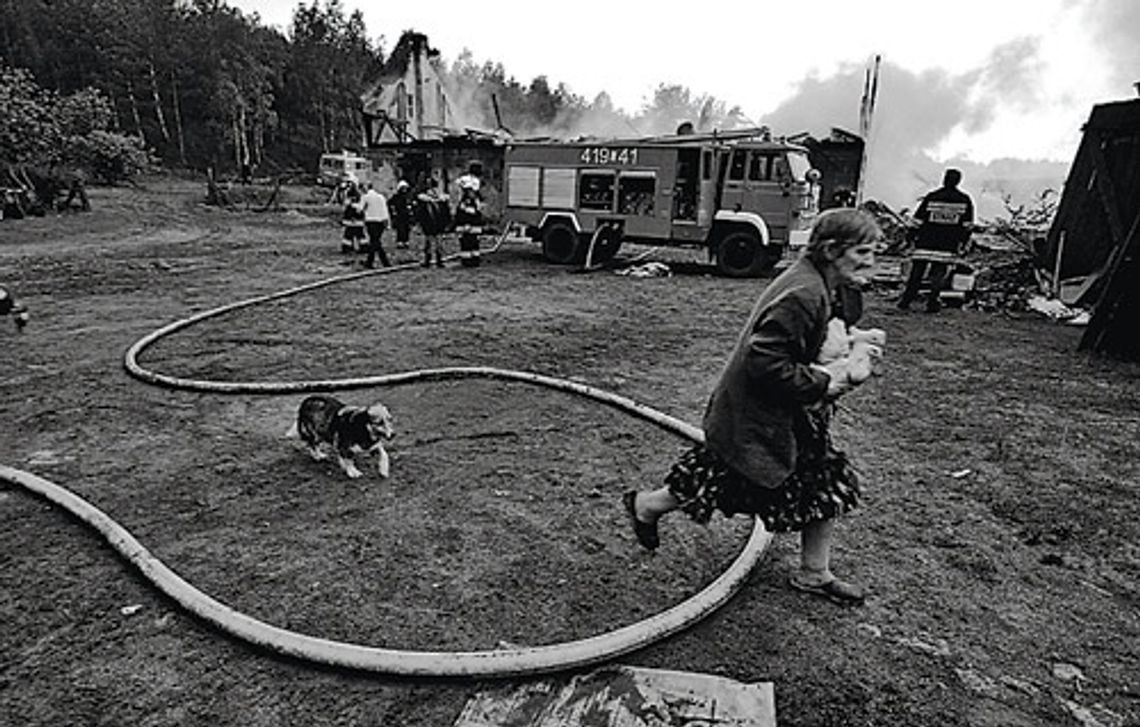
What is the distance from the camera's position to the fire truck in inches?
511

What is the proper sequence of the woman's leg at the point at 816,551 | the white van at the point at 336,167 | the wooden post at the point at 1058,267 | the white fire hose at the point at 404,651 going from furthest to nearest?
1. the white van at the point at 336,167
2. the wooden post at the point at 1058,267
3. the woman's leg at the point at 816,551
4. the white fire hose at the point at 404,651

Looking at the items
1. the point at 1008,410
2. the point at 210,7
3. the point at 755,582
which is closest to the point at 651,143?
the point at 1008,410

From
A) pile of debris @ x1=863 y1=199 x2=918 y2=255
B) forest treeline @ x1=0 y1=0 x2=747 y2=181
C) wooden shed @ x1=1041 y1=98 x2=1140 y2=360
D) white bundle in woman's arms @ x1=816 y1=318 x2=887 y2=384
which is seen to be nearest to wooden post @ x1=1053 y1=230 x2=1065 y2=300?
wooden shed @ x1=1041 y1=98 x2=1140 y2=360

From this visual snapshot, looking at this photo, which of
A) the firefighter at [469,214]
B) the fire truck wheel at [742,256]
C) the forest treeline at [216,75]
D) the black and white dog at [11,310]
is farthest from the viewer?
the forest treeline at [216,75]

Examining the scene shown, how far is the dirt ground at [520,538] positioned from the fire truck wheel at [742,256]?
19.0ft

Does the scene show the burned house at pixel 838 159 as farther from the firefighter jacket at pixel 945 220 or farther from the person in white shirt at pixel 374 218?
the person in white shirt at pixel 374 218

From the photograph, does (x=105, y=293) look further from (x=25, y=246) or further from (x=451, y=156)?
(x=451, y=156)

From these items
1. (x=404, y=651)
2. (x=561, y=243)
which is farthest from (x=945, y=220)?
(x=404, y=651)

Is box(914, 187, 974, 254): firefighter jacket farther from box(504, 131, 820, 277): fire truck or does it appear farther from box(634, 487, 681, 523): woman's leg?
box(634, 487, 681, 523): woman's leg

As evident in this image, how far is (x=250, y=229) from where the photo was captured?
20.7 metres

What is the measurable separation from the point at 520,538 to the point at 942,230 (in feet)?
27.8

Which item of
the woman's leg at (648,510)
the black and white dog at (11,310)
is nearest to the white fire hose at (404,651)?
the woman's leg at (648,510)

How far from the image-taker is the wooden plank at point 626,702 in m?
2.41

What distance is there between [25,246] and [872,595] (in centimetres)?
1752
